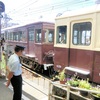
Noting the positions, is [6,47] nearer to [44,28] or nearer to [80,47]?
[44,28]

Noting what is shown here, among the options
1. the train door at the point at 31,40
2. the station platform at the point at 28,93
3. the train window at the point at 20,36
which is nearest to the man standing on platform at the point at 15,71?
the station platform at the point at 28,93

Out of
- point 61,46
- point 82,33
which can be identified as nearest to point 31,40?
point 61,46

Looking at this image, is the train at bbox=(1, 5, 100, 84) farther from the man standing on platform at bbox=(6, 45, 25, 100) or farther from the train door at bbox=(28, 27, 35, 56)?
the train door at bbox=(28, 27, 35, 56)

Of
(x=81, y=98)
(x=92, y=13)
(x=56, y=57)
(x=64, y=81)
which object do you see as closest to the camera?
(x=81, y=98)

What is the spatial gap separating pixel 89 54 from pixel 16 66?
2229 mm

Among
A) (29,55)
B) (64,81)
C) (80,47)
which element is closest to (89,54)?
(80,47)

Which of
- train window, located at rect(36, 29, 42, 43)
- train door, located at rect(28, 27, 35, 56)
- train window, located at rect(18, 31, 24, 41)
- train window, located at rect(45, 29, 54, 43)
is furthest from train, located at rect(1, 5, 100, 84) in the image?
train window, located at rect(18, 31, 24, 41)

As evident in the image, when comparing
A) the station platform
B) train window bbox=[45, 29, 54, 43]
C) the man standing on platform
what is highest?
train window bbox=[45, 29, 54, 43]

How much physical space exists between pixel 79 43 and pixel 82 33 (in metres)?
0.34

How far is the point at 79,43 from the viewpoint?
5.57 meters

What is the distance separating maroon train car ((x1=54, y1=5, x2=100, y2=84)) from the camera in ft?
16.2

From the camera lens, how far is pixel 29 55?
11188 mm

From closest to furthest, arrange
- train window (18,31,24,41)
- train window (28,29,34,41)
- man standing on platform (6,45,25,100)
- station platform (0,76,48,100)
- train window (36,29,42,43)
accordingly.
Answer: man standing on platform (6,45,25,100), station platform (0,76,48,100), train window (36,29,42,43), train window (28,29,34,41), train window (18,31,24,41)

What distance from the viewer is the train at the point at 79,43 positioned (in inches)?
194
